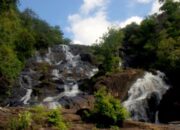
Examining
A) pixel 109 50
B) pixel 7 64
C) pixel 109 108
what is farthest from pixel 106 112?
pixel 109 50

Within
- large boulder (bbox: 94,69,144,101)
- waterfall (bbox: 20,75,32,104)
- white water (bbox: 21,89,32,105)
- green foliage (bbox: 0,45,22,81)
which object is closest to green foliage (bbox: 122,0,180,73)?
large boulder (bbox: 94,69,144,101)

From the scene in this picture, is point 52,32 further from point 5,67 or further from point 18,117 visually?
point 18,117

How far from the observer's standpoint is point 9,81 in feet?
162

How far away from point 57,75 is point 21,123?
3819 cm

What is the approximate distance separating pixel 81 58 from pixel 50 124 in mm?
44501

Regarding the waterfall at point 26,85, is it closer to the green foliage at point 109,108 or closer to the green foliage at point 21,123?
the green foliage at point 109,108

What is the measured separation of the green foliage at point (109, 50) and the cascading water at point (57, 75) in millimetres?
3568

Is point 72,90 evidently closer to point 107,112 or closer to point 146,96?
point 146,96

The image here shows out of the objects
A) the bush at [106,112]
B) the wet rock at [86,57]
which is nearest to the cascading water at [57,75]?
the wet rock at [86,57]

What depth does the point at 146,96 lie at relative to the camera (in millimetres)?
41531

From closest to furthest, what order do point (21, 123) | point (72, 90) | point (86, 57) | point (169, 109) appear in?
point (21, 123), point (169, 109), point (72, 90), point (86, 57)

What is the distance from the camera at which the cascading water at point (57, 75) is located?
44844 mm

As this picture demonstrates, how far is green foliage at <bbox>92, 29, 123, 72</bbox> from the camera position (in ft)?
167

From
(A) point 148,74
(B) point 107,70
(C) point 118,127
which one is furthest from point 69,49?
(C) point 118,127
